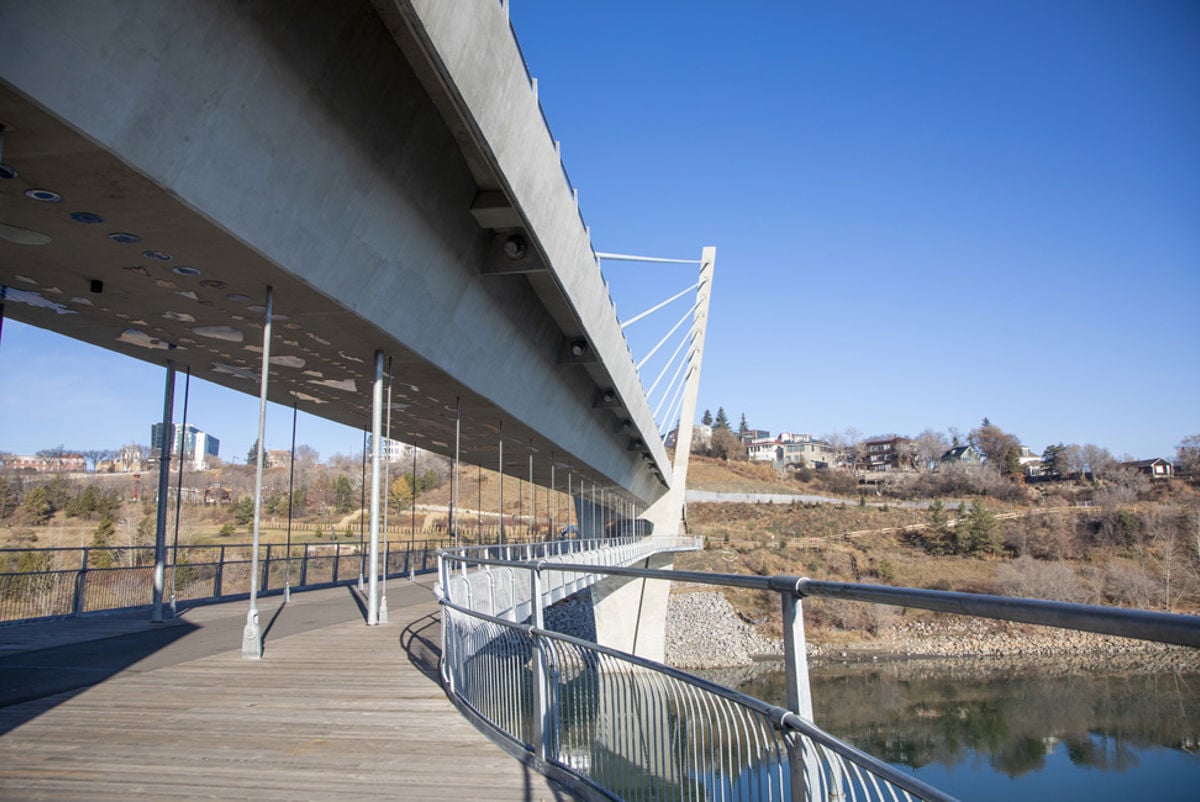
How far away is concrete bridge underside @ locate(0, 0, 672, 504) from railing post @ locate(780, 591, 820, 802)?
19.0 ft

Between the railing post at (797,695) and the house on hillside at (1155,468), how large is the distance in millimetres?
128770

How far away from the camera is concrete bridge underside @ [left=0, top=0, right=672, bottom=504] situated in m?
6.17

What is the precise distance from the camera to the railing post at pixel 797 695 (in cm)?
280

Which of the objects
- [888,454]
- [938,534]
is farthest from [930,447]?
[938,534]

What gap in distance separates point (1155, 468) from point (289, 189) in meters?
137

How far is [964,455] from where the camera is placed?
151 metres

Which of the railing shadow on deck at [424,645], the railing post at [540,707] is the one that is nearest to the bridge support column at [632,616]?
the railing shadow on deck at [424,645]

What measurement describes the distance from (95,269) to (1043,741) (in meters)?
10.7

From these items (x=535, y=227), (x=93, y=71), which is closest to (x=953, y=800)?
(x=93, y=71)

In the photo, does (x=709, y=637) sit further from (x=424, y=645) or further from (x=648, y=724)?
(x=648, y=724)

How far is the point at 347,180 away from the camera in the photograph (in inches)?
356

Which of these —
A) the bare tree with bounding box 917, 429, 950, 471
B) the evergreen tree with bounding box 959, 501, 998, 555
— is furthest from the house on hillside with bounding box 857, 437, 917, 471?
the evergreen tree with bounding box 959, 501, 998, 555

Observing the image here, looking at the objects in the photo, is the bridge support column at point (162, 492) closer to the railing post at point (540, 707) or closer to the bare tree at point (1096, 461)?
the railing post at point (540, 707)

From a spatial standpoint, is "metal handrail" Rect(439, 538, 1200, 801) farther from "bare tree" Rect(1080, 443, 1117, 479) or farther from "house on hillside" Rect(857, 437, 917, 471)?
"house on hillside" Rect(857, 437, 917, 471)
